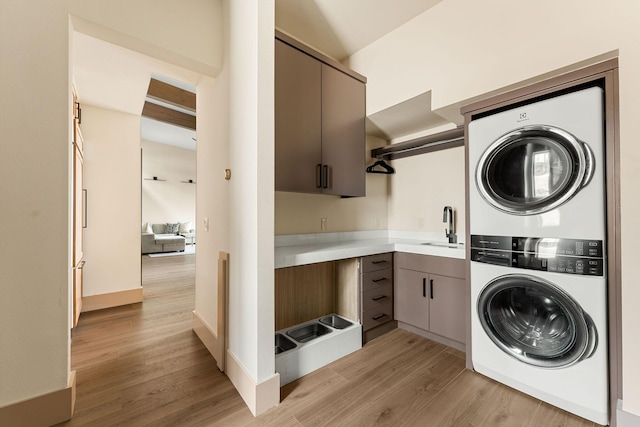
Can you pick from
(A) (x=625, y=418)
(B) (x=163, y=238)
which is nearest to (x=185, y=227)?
(B) (x=163, y=238)

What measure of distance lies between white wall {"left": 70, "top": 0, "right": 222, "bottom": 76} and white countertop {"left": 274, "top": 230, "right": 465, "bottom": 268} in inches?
61.3

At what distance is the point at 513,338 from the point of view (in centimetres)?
177

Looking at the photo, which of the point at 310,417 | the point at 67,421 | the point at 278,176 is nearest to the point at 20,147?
the point at 278,176

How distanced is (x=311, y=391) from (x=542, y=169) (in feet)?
6.81

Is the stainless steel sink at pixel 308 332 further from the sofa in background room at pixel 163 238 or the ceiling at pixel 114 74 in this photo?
the sofa in background room at pixel 163 238

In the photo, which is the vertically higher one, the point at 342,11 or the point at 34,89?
the point at 342,11

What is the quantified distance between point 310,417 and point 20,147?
215 cm

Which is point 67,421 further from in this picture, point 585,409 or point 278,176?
point 585,409

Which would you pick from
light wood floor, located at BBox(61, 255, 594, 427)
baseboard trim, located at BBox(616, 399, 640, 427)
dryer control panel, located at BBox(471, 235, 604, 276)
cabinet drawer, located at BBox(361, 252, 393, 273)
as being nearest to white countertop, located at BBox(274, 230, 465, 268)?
cabinet drawer, located at BBox(361, 252, 393, 273)

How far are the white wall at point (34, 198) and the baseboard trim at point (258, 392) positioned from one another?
3.18 ft

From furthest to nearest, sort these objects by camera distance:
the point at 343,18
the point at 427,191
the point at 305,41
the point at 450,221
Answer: the point at 427,191
the point at 450,221
the point at 305,41
the point at 343,18

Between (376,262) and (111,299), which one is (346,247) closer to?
(376,262)

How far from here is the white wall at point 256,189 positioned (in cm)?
156

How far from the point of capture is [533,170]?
1718 mm
